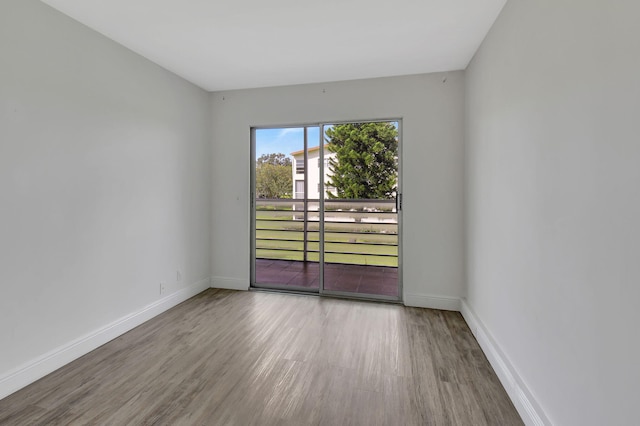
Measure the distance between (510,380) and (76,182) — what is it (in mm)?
3299

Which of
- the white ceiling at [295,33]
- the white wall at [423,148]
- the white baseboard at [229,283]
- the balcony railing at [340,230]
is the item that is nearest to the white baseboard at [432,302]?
the white wall at [423,148]

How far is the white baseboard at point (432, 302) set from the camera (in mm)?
3227

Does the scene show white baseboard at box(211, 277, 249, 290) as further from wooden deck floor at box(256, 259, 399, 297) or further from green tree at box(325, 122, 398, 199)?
green tree at box(325, 122, 398, 199)

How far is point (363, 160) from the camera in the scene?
11.9 ft

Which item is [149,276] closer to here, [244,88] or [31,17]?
[31,17]

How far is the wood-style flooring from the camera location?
1673mm

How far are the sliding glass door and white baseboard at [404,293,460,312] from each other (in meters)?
0.19

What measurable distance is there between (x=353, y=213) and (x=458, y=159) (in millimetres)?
1348

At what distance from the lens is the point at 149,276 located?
297 centimetres

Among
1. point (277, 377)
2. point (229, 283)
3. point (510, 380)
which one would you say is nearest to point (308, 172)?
point (229, 283)

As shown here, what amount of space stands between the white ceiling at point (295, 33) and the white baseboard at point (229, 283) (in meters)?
2.50

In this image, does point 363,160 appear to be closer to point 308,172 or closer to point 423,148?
point 423,148

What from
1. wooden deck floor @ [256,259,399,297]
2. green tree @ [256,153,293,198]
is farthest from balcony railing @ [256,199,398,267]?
wooden deck floor @ [256,259,399,297]

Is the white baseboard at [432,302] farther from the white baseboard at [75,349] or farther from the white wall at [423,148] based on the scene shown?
the white baseboard at [75,349]
